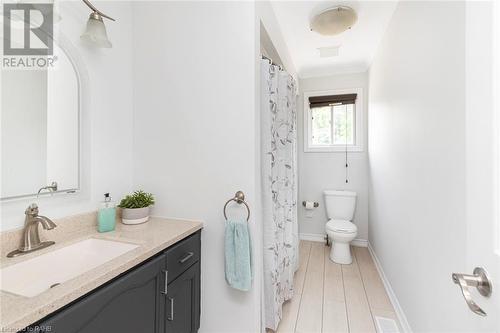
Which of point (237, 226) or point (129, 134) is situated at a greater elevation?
point (129, 134)

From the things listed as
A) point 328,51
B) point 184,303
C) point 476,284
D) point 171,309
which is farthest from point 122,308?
point 328,51

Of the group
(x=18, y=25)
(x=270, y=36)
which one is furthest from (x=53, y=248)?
(x=270, y=36)

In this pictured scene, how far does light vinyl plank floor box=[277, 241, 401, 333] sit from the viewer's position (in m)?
1.68

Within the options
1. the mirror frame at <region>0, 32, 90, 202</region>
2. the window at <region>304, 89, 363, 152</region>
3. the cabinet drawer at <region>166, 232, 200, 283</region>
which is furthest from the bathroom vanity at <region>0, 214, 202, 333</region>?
the window at <region>304, 89, 363, 152</region>

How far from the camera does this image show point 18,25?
3.40ft

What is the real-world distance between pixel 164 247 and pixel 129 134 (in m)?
0.91

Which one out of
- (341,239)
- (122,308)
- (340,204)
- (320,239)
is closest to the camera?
(122,308)

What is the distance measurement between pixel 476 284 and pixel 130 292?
1.10 meters

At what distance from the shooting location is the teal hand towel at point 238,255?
51.7 inches

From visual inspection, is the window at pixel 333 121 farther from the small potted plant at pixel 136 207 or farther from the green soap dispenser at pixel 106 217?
the green soap dispenser at pixel 106 217

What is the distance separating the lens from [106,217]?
127cm

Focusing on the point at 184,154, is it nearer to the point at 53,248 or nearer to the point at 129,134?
the point at 129,134

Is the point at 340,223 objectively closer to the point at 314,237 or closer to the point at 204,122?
the point at 314,237

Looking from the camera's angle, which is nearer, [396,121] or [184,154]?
[184,154]
